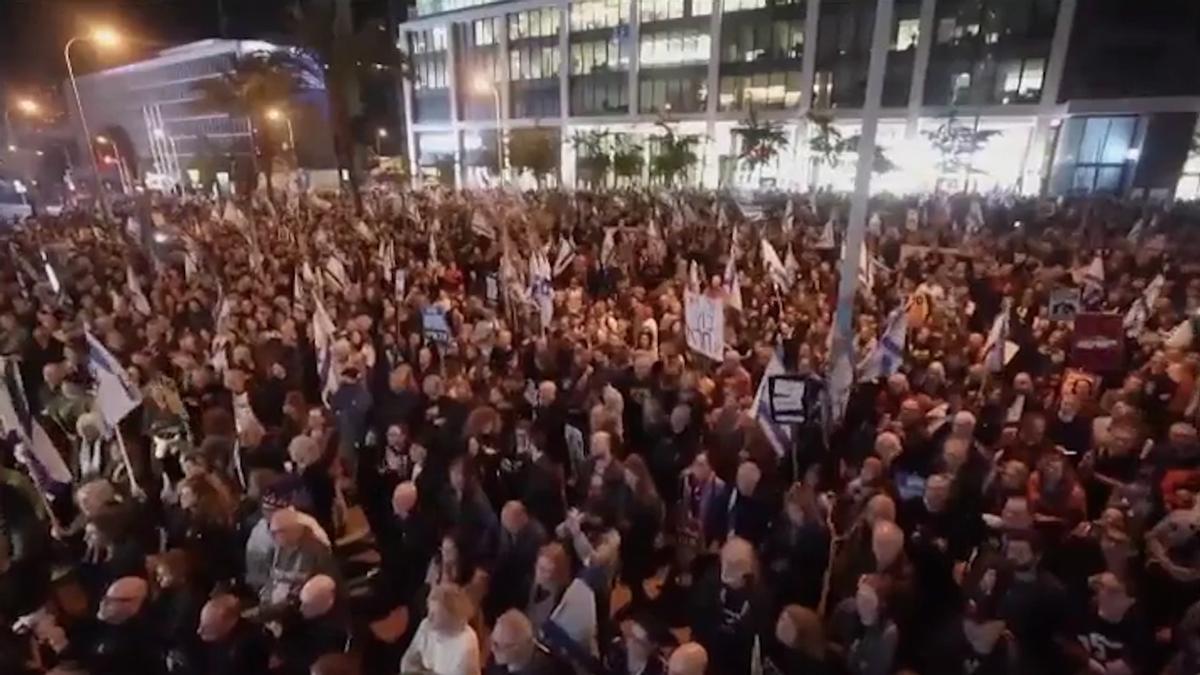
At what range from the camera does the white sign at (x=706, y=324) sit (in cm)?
790

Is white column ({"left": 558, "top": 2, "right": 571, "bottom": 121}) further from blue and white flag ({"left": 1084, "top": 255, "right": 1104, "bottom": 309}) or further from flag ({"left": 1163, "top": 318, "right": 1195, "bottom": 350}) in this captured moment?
flag ({"left": 1163, "top": 318, "right": 1195, "bottom": 350})

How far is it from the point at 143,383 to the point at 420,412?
250 cm

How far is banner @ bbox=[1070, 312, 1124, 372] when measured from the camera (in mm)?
7359

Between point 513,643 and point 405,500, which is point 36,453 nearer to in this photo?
point 405,500

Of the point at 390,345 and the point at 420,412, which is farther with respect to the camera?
the point at 390,345

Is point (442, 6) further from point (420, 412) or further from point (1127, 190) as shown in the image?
point (420, 412)

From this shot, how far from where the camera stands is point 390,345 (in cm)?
940

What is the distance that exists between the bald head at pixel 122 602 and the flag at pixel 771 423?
4.16m

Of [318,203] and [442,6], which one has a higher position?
[442,6]

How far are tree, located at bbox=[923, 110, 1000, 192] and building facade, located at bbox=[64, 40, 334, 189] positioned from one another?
43198 millimetres

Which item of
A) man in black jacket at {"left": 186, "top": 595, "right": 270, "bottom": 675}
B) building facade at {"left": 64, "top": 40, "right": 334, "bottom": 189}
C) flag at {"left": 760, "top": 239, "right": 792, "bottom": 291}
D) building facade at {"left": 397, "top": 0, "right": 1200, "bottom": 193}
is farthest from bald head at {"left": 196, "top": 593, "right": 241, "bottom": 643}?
building facade at {"left": 64, "top": 40, "right": 334, "bottom": 189}

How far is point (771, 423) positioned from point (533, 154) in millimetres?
50356

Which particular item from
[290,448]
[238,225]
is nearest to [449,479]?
[290,448]

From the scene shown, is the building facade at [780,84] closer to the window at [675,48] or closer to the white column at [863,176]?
the window at [675,48]
